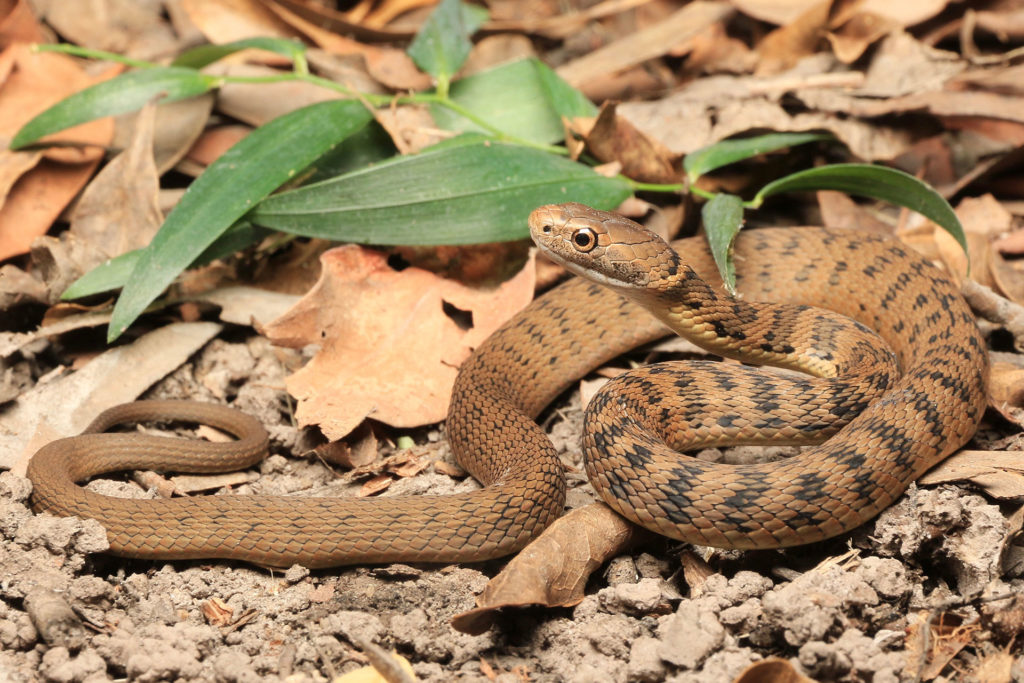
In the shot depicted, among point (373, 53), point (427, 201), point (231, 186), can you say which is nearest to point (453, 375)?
point (427, 201)

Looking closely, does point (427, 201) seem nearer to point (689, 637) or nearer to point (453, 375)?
point (453, 375)

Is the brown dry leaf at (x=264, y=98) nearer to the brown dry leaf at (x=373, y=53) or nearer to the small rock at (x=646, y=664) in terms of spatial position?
the brown dry leaf at (x=373, y=53)

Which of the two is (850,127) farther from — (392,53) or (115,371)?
(115,371)

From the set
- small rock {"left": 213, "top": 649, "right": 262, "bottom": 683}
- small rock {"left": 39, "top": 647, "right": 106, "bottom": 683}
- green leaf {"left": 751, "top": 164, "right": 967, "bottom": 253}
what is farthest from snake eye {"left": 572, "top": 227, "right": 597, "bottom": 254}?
small rock {"left": 39, "top": 647, "right": 106, "bottom": 683}

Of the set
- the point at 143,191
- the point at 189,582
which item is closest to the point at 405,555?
the point at 189,582

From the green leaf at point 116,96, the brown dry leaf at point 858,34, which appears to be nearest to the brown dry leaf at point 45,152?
the green leaf at point 116,96
